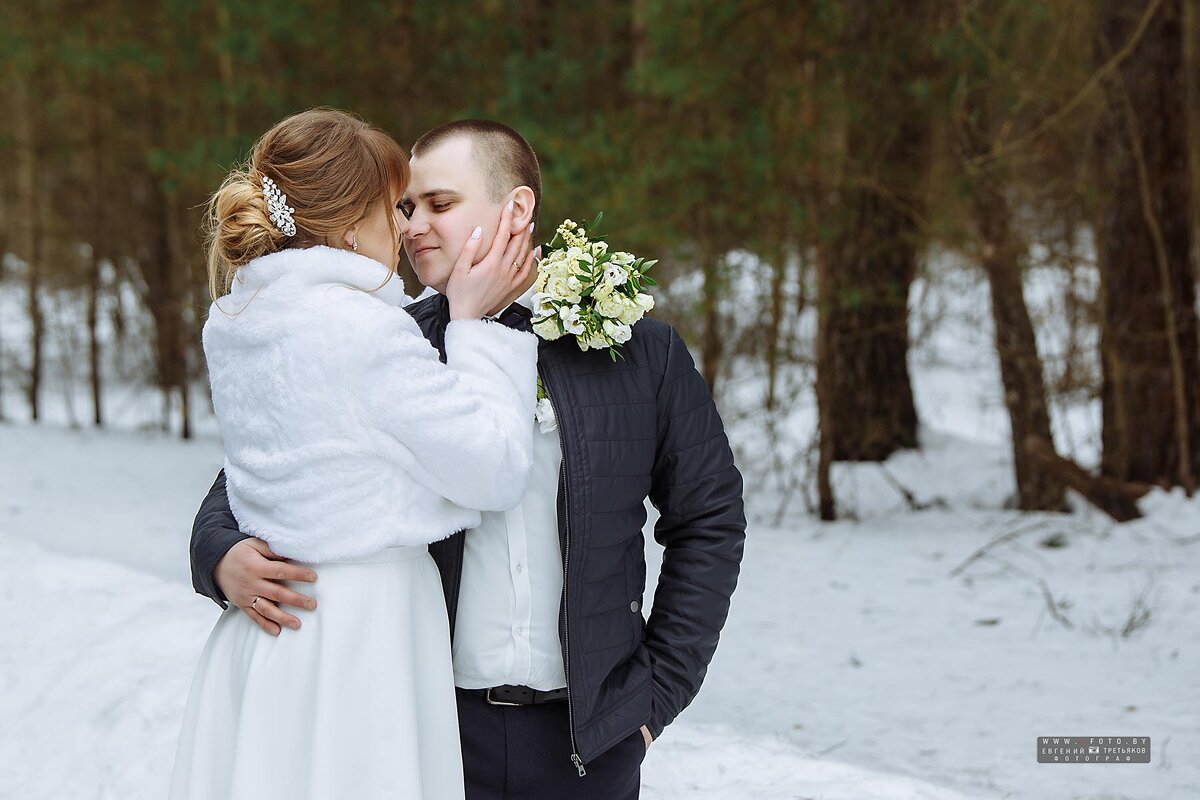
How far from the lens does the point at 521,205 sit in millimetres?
2135

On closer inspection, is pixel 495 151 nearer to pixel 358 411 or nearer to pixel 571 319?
pixel 571 319

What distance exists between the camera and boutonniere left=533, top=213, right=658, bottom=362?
2080 mm

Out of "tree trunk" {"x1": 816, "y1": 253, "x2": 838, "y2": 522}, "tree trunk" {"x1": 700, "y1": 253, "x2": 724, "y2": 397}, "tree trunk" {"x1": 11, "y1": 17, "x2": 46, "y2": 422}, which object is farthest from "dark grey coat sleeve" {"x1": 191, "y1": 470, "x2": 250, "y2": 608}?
"tree trunk" {"x1": 11, "y1": 17, "x2": 46, "y2": 422}

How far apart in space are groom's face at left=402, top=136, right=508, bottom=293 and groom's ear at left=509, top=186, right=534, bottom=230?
3cm

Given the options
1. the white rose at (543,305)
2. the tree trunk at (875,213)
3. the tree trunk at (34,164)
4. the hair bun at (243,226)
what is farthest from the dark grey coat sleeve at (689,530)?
the tree trunk at (34,164)

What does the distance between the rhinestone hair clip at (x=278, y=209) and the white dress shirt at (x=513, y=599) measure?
0.58 metres

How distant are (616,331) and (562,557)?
16.1 inches

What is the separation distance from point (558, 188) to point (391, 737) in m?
7.08

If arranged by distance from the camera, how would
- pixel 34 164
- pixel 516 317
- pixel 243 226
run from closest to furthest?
pixel 243 226
pixel 516 317
pixel 34 164

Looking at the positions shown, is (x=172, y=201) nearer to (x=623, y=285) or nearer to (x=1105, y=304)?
(x=1105, y=304)

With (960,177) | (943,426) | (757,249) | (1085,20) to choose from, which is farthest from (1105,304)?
(943,426)

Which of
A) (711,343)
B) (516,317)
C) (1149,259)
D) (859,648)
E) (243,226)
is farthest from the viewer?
(711,343)

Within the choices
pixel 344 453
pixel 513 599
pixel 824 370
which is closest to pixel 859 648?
pixel 824 370

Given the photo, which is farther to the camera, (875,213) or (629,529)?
(875,213)
